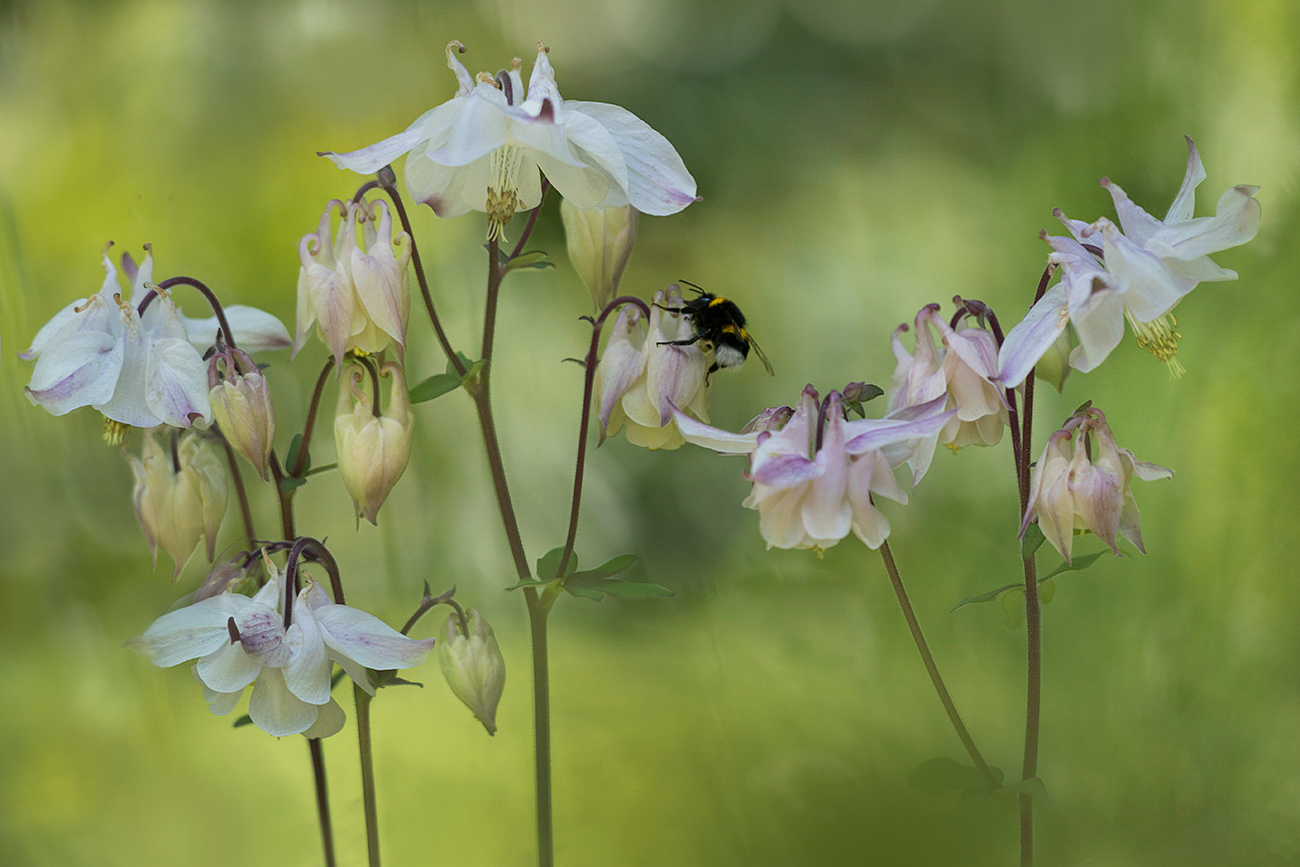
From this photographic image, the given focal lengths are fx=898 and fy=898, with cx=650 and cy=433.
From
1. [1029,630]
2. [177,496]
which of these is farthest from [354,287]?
[1029,630]

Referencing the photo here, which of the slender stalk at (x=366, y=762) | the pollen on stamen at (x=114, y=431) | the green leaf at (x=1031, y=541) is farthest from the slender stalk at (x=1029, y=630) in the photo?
the pollen on stamen at (x=114, y=431)

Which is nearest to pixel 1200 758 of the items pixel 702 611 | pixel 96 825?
pixel 702 611

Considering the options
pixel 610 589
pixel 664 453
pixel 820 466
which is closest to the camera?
pixel 820 466

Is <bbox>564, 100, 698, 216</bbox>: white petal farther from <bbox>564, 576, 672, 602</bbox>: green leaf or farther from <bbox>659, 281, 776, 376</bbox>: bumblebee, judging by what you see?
<bbox>564, 576, 672, 602</bbox>: green leaf

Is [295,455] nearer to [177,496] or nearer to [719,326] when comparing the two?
[177,496]

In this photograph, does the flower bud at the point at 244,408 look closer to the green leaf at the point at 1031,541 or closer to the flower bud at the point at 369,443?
the flower bud at the point at 369,443
